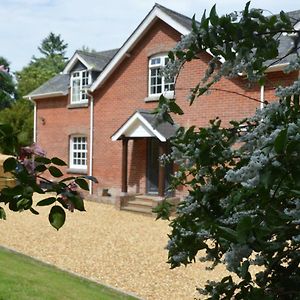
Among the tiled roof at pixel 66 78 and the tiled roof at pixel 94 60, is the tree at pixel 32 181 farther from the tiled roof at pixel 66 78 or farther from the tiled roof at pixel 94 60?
the tiled roof at pixel 66 78

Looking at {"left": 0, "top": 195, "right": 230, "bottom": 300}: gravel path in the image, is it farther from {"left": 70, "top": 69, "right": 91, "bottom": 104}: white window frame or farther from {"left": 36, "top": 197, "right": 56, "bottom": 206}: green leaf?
{"left": 70, "top": 69, "right": 91, "bottom": 104}: white window frame

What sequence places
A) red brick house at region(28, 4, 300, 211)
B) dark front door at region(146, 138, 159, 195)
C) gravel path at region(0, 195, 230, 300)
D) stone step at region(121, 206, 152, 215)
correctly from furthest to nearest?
dark front door at region(146, 138, 159, 195) < red brick house at region(28, 4, 300, 211) < stone step at region(121, 206, 152, 215) < gravel path at region(0, 195, 230, 300)

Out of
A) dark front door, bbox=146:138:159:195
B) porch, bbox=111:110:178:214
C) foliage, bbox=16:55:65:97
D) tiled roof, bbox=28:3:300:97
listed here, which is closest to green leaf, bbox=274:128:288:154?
porch, bbox=111:110:178:214

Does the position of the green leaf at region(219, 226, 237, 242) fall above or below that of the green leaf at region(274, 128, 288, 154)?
below

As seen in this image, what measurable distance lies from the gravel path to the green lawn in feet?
1.72

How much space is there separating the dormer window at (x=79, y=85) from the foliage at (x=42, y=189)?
62.6 ft

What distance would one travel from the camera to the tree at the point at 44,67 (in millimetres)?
49094

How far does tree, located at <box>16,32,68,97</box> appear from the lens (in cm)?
4909

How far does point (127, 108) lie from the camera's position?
19.1 metres

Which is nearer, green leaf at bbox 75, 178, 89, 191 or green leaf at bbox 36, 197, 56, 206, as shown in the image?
green leaf at bbox 36, 197, 56, 206

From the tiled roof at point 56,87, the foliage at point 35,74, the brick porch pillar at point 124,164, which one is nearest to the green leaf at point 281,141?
the brick porch pillar at point 124,164

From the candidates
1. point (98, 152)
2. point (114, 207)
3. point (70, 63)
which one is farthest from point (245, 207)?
point (70, 63)

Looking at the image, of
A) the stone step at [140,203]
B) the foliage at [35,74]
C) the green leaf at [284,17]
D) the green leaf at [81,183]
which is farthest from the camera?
the foliage at [35,74]

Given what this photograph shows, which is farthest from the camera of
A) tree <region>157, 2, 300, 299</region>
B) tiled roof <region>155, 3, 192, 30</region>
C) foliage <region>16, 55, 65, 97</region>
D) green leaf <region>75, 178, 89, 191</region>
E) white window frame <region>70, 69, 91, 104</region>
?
foliage <region>16, 55, 65, 97</region>
